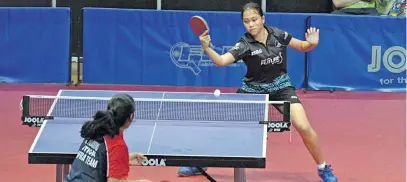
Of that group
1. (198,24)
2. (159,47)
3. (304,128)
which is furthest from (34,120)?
(159,47)

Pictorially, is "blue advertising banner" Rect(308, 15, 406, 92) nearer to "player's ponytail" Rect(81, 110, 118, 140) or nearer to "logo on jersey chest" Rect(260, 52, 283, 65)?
"logo on jersey chest" Rect(260, 52, 283, 65)

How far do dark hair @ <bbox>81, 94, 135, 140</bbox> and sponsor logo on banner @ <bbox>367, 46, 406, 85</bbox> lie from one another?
8.25m

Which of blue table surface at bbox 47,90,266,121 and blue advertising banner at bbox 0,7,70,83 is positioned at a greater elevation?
blue advertising banner at bbox 0,7,70,83

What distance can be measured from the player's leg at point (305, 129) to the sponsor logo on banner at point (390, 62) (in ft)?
18.8

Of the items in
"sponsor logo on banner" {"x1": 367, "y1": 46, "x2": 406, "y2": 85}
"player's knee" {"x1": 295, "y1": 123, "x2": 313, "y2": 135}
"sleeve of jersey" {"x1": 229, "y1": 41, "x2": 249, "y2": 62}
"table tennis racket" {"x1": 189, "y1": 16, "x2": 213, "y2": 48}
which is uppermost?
"table tennis racket" {"x1": 189, "y1": 16, "x2": 213, "y2": 48}

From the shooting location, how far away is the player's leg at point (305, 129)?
6.48 m

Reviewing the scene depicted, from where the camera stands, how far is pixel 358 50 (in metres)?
12.2

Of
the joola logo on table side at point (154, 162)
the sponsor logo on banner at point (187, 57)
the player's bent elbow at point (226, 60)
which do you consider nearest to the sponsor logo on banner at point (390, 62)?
the sponsor logo on banner at point (187, 57)

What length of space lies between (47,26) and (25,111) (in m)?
7.01

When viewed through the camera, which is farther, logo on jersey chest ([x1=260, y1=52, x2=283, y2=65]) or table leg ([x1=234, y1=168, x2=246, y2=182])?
logo on jersey chest ([x1=260, y1=52, x2=283, y2=65])

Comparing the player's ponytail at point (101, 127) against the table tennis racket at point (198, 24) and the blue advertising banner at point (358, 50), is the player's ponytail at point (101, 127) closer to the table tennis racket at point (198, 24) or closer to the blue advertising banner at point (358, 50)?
the table tennis racket at point (198, 24)

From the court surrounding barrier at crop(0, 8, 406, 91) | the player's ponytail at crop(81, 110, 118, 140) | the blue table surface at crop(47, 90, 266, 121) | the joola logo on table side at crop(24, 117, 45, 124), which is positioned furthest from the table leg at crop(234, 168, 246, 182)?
the court surrounding barrier at crop(0, 8, 406, 91)

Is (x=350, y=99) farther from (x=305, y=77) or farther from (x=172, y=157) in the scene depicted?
(x=172, y=157)

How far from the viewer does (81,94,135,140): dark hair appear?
450cm
